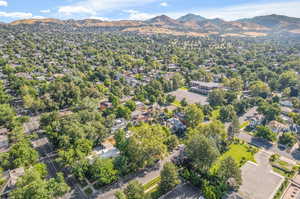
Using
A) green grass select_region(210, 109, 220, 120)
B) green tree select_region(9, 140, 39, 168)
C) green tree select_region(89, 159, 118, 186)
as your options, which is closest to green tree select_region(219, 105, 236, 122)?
green grass select_region(210, 109, 220, 120)

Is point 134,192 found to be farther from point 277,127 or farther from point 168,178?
point 277,127

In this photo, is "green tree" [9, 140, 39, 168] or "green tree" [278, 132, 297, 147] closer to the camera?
"green tree" [9, 140, 39, 168]

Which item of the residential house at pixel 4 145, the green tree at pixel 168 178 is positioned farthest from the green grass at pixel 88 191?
the residential house at pixel 4 145

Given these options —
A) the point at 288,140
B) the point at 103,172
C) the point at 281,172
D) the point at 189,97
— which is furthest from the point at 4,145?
the point at 288,140

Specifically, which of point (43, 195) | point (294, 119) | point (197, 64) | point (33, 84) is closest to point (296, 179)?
point (294, 119)

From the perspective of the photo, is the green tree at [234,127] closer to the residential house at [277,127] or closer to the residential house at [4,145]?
the residential house at [277,127]

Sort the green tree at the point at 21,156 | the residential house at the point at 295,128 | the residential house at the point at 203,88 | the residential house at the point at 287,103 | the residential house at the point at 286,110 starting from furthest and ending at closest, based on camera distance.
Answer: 1. the residential house at the point at 203,88
2. the residential house at the point at 287,103
3. the residential house at the point at 286,110
4. the residential house at the point at 295,128
5. the green tree at the point at 21,156

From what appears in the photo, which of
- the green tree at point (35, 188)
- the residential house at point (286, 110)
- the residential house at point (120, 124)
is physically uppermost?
the green tree at point (35, 188)

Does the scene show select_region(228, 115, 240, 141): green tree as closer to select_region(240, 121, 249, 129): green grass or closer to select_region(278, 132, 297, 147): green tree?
select_region(240, 121, 249, 129): green grass

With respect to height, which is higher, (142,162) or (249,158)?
(142,162)

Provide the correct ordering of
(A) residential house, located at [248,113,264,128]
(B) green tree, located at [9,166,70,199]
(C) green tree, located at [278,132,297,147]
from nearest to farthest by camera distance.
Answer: (B) green tree, located at [9,166,70,199]
(C) green tree, located at [278,132,297,147]
(A) residential house, located at [248,113,264,128]

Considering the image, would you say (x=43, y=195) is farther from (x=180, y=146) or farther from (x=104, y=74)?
(x=104, y=74)
